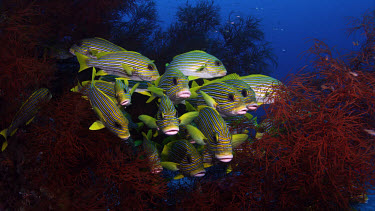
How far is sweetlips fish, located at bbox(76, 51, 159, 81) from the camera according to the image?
286 cm

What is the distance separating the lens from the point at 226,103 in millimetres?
2803

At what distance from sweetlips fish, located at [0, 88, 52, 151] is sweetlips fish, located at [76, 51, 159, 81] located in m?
0.76

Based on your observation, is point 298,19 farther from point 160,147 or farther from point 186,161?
point 186,161

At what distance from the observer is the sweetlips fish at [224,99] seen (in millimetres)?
2729

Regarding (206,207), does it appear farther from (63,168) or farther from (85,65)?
(85,65)

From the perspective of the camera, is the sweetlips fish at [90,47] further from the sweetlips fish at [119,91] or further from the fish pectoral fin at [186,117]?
the fish pectoral fin at [186,117]

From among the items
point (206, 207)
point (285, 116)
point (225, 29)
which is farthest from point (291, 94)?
point (225, 29)

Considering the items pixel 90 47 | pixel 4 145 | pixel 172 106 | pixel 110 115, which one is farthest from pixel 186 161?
pixel 90 47

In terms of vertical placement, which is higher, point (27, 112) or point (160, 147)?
point (27, 112)

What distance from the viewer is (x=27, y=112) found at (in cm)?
261

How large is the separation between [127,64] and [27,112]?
4.36 ft

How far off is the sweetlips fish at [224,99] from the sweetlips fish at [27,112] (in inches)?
81.1

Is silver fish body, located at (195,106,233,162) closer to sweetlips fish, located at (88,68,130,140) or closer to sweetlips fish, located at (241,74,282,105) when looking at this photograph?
sweetlips fish, located at (88,68,130,140)

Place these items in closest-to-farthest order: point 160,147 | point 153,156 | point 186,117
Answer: point 186,117
point 153,156
point 160,147
